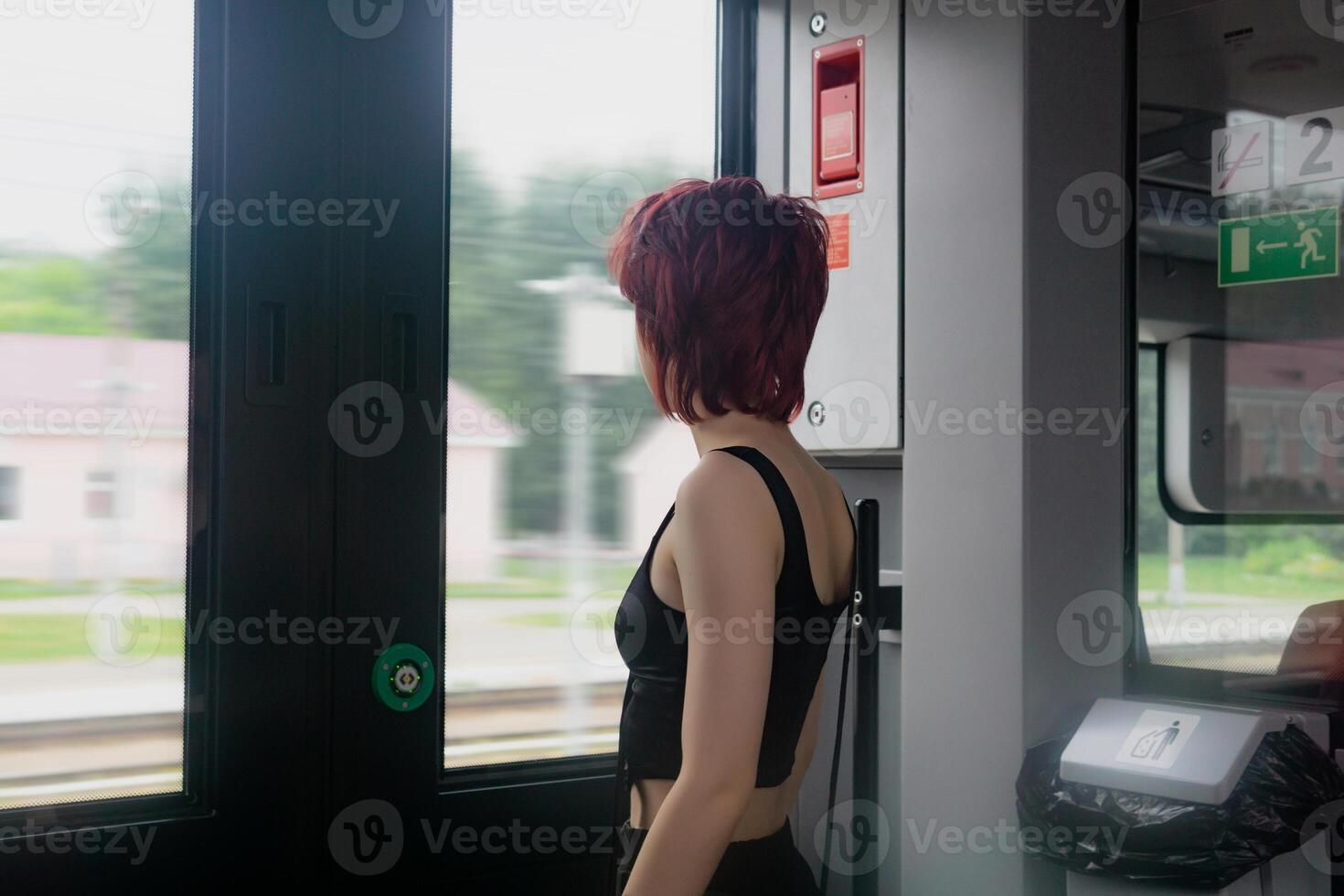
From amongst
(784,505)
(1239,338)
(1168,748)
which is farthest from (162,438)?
(1239,338)

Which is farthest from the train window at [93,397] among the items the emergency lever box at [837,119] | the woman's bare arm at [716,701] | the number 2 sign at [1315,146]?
the number 2 sign at [1315,146]

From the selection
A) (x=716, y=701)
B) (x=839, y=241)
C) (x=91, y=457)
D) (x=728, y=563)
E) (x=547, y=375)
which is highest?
(x=839, y=241)

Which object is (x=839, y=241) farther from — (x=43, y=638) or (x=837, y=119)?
(x=43, y=638)

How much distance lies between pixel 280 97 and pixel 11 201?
44cm

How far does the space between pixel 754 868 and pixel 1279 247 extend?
127 centimetres

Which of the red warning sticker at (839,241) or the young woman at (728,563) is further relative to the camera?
the red warning sticker at (839,241)

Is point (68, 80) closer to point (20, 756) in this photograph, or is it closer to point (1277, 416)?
point (20, 756)

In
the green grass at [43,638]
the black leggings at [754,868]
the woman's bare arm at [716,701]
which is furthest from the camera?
the green grass at [43,638]

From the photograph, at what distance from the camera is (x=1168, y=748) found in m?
1.73

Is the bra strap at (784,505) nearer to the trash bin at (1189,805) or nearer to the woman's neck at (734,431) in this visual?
the woman's neck at (734,431)

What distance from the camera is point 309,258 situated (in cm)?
200

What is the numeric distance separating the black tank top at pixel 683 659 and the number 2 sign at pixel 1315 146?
3.57 ft

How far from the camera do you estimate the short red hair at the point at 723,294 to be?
4.68 feet

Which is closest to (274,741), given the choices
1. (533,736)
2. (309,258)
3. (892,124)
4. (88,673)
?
(88,673)
